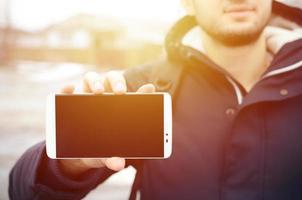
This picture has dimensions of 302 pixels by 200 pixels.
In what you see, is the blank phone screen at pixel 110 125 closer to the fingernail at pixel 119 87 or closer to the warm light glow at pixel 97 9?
the fingernail at pixel 119 87

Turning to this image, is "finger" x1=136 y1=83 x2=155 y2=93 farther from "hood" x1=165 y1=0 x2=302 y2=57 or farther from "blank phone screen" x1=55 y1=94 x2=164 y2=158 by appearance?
"hood" x1=165 y1=0 x2=302 y2=57

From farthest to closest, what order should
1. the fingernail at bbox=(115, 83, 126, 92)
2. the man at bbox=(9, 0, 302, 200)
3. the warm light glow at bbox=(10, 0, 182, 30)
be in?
the warm light glow at bbox=(10, 0, 182, 30) < the man at bbox=(9, 0, 302, 200) < the fingernail at bbox=(115, 83, 126, 92)

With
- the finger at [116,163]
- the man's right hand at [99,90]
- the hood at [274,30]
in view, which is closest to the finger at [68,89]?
the man's right hand at [99,90]

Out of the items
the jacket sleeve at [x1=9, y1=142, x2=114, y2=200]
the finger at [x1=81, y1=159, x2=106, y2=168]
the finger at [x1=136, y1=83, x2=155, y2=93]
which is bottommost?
the jacket sleeve at [x1=9, y1=142, x2=114, y2=200]

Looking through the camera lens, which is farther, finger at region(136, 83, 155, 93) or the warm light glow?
the warm light glow

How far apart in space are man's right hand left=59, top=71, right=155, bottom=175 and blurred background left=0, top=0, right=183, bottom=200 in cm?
20

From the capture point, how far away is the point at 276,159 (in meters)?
0.62

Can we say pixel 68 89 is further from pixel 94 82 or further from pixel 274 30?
pixel 274 30

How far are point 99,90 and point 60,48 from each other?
339 mm

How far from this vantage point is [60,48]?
31.2 inches

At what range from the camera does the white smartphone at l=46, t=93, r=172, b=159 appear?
1.79 feet

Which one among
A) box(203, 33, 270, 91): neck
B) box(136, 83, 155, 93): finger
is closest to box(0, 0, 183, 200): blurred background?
box(203, 33, 270, 91): neck

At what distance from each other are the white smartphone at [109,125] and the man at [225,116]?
0.14 ft

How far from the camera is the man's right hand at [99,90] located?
0.49 metres
